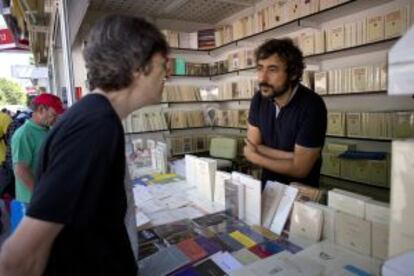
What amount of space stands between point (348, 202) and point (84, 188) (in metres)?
0.94

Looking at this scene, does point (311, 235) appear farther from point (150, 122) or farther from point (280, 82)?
point (150, 122)

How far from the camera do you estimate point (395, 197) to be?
0.66m

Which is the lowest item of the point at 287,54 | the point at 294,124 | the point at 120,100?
the point at 294,124

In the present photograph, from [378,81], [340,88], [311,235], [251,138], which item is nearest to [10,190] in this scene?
[251,138]

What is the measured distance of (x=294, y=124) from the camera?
180 cm

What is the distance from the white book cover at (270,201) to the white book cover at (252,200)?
3cm

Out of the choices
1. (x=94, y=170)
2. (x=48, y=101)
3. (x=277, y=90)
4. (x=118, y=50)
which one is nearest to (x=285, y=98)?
(x=277, y=90)

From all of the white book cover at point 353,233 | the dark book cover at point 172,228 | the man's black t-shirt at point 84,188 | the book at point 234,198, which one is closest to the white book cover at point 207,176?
the book at point 234,198

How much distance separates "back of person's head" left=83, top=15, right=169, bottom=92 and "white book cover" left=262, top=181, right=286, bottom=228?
2.83ft

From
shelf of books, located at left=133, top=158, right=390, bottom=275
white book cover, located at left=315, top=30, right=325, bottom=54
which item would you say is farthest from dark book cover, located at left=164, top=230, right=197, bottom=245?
white book cover, located at left=315, top=30, right=325, bottom=54

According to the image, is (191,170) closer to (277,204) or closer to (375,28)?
(277,204)

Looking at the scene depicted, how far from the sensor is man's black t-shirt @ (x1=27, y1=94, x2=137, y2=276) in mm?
619

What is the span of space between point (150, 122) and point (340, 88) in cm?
258

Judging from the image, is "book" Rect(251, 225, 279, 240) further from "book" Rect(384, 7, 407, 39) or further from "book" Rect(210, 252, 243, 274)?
"book" Rect(384, 7, 407, 39)
